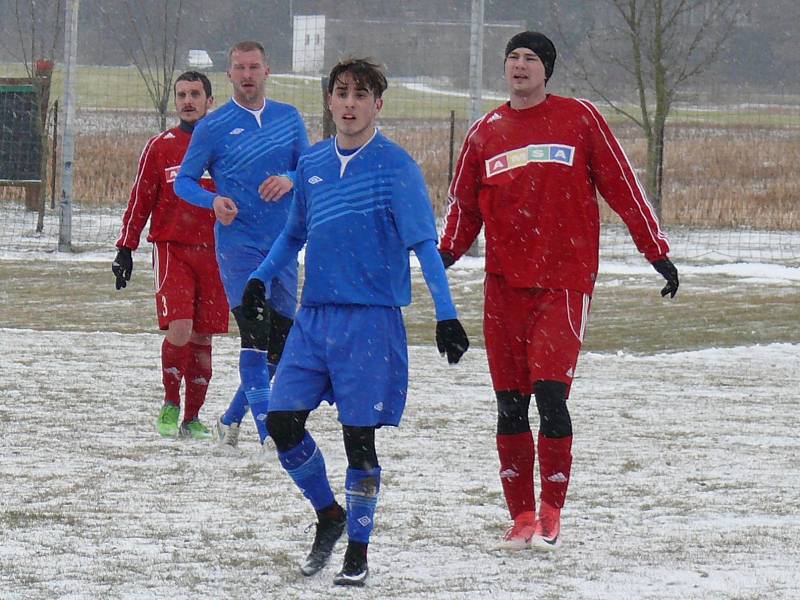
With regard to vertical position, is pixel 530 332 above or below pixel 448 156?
below

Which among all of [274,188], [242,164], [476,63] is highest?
[476,63]

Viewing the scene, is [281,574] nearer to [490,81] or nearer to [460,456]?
[460,456]

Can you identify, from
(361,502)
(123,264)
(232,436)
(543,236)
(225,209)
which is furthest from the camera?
(123,264)

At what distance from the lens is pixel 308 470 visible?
548 cm

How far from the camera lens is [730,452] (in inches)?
309

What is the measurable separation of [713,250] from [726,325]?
6.82 m

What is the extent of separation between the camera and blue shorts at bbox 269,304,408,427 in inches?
211

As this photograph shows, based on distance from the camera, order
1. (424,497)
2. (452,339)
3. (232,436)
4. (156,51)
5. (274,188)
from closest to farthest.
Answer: (452,339) → (424,497) → (274,188) → (232,436) → (156,51)

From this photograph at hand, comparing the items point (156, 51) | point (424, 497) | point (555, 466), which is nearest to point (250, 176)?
point (424, 497)

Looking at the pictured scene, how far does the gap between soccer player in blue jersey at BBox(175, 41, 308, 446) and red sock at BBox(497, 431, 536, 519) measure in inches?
70.2

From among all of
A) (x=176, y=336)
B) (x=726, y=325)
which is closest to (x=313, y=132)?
(x=726, y=325)

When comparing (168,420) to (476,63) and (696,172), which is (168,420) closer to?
(476,63)

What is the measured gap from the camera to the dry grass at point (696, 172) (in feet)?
78.5

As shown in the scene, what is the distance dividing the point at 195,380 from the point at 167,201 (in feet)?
3.17
